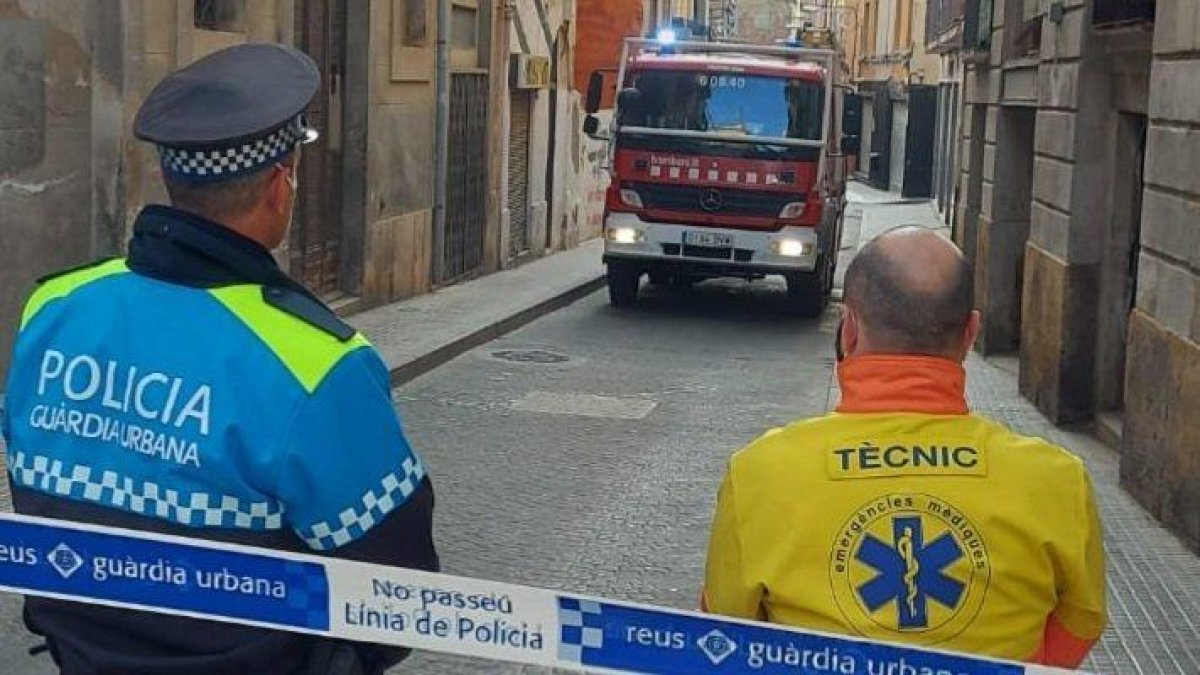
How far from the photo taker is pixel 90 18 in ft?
34.9

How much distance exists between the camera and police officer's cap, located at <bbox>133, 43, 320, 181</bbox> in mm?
2430

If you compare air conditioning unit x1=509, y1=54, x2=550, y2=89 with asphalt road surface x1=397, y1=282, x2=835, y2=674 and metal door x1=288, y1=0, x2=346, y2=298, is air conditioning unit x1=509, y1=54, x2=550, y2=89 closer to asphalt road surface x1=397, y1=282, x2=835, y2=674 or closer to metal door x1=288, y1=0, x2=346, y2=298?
asphalt road surface x1=397, y1=282, x2=835, y2=674

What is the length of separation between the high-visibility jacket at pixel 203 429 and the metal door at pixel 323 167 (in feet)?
40.8

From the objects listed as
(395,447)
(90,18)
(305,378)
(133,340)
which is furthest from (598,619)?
(90,18)

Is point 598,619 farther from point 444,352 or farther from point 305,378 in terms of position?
point 444,352

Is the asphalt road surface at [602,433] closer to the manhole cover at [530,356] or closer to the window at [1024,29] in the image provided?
the manhole cover at [530,356]

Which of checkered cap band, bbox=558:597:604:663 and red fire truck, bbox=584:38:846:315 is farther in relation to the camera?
red fire truck, bbox=584:38:846:315

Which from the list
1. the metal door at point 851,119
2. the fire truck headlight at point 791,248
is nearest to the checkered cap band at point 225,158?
the fire truck headlight at point 791,248

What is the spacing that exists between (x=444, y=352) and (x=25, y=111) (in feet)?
15.5

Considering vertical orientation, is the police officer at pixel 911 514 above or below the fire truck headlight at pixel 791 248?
above

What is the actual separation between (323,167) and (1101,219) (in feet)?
24.2

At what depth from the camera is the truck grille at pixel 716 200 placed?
17203 mm

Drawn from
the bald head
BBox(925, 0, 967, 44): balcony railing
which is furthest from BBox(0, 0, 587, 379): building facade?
the bald head

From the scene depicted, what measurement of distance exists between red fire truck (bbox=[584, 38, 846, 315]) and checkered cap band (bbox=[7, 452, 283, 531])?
49.0ft
